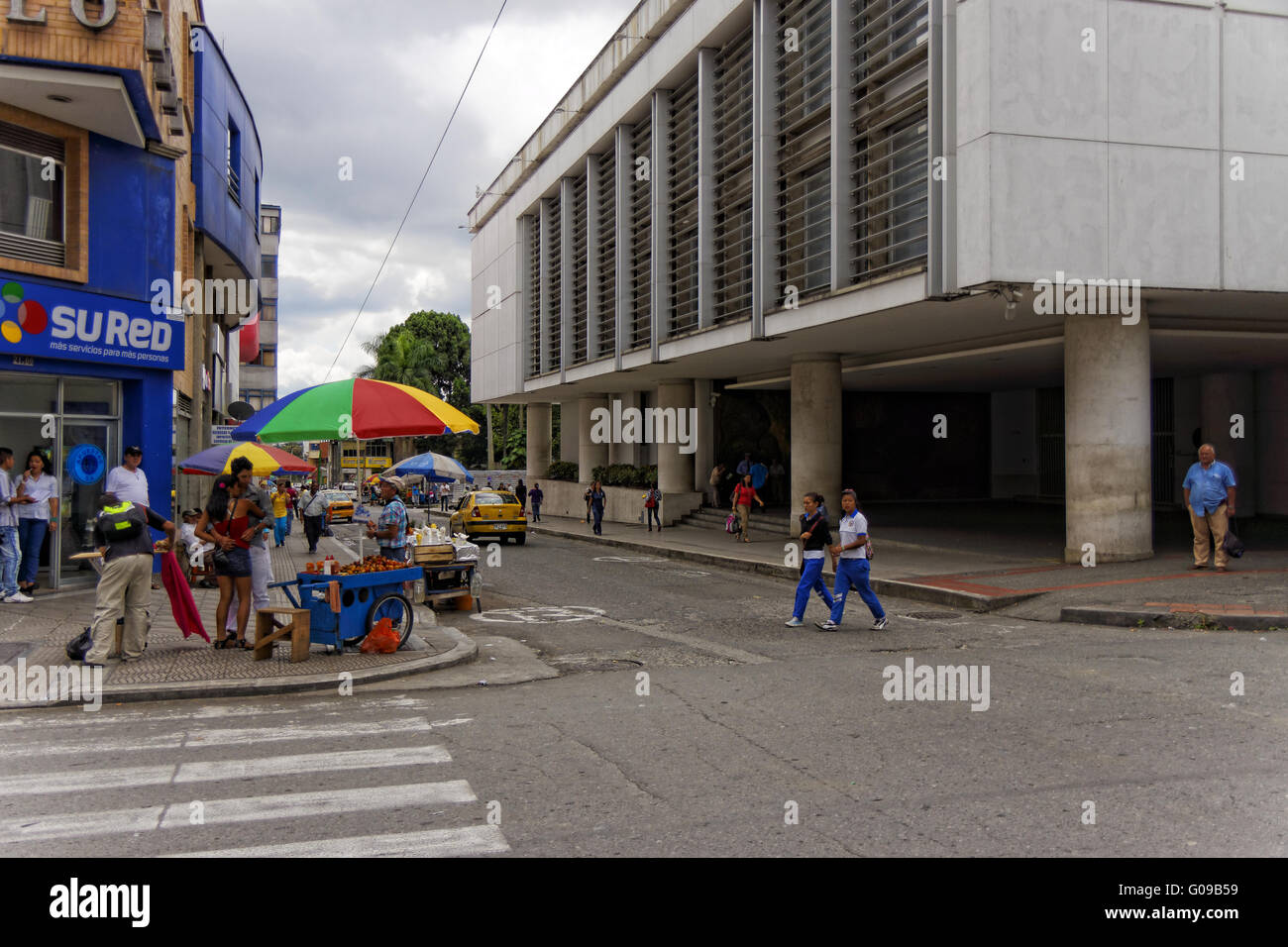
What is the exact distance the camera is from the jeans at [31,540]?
1342 centimetres

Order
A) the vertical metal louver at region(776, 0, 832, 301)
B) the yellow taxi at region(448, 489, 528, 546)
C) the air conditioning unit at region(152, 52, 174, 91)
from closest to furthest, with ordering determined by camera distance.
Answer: the air conditioning unit at region(152, 52, 174, 91) < the vertical metal louver at region(776, 0, 832, 301) < the yellow taxi at region(448, 489, 528, 546)

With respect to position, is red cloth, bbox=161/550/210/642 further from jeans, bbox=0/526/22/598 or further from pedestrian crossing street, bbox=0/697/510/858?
jeans, bbox=0/526/22/598

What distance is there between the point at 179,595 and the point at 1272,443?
24031 mm

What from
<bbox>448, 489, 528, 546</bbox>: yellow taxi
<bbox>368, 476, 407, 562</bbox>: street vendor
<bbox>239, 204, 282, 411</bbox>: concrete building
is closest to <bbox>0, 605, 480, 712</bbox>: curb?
<bbox>368, 476, 407, 562</bbox>: street vendor

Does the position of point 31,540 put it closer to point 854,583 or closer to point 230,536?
point 230,536

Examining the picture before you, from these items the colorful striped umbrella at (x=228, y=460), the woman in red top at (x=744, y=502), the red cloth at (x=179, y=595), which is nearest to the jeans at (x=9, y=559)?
the colorful striped umbrella at (x=228, y=460)

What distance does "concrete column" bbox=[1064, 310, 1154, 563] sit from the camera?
15883mm

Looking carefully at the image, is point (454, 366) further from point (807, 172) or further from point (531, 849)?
point (531, 849)

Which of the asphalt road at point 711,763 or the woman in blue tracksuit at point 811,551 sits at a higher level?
the woman in blue tracksuit at point 811,551

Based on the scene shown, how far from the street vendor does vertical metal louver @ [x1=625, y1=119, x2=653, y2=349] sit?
1670 centimetres

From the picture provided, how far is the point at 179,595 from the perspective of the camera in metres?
9.98

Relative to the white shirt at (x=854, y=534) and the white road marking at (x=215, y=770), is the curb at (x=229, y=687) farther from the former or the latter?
the white shirt at (x=854, y=534)

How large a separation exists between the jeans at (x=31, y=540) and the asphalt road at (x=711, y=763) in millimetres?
6575

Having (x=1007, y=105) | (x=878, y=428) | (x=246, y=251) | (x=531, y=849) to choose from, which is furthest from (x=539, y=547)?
(x=531, y=849)
